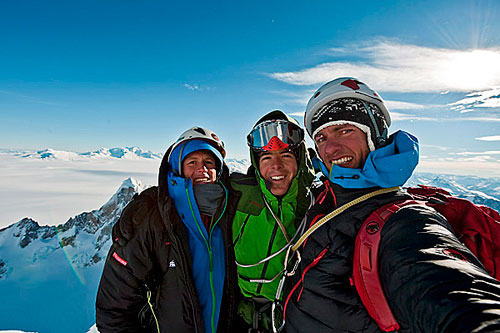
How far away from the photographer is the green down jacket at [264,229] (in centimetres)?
342

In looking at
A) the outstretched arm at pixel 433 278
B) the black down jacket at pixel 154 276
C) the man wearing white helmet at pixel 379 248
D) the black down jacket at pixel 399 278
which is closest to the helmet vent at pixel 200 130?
the black down jacket at pixel 154 276

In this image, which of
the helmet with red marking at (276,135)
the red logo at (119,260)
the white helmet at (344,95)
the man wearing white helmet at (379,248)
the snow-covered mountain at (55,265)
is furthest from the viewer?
the snow-covered mountain at (55,265)

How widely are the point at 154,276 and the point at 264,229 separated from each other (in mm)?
1793

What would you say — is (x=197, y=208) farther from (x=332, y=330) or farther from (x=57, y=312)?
(x=57, y=312)

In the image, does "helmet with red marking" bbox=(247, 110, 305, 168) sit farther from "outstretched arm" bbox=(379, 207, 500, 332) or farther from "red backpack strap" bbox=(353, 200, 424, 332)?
"outstretched arm" bbox=(379, 207, 500, 332)

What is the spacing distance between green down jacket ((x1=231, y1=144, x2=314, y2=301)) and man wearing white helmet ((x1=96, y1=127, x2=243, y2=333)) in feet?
0.84

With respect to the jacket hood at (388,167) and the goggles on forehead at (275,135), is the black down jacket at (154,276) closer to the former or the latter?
the goggles on forehead at (275,135)

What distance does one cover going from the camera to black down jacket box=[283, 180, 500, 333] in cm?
128

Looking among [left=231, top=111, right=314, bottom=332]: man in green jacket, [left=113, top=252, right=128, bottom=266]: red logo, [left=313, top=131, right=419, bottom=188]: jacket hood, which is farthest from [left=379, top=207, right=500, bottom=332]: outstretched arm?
[left=113, top=252, right=128, bottom=266]: red logo

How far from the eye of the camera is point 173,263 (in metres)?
3.59

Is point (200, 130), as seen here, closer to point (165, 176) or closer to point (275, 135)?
point (165, 176)

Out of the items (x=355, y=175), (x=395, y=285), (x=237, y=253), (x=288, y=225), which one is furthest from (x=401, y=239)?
(x=237, y=253)

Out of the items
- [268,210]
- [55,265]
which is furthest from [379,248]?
[55,265]

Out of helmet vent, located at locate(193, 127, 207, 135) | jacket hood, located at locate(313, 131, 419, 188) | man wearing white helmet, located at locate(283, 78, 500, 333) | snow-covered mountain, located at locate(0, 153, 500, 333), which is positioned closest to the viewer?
man wearing white helmet, located at locate(283, 78, 500, 333)
